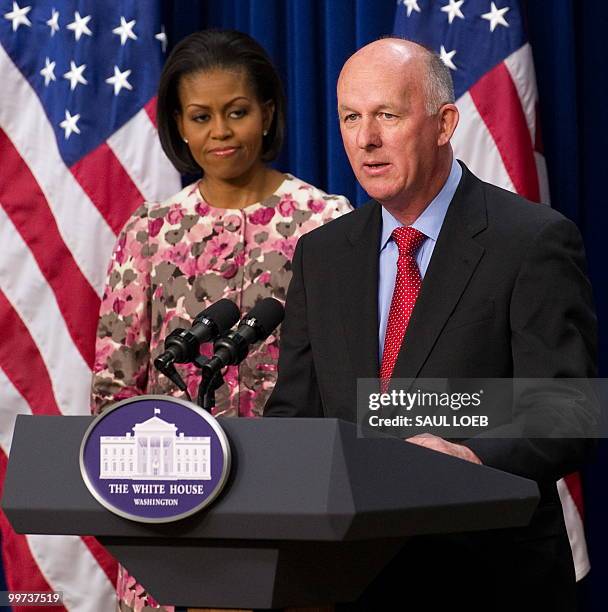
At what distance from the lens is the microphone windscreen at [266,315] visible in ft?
5.60

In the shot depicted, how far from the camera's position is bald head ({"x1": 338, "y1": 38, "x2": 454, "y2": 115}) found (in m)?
1.95

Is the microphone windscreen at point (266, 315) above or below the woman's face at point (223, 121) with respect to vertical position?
below

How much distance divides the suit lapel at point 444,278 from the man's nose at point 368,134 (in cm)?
17

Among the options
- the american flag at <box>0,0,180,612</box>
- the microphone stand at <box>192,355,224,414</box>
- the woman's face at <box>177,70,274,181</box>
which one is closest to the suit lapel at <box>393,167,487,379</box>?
the microphone stand at <box>192,355,224,414</box>

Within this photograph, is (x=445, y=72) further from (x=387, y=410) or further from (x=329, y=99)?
(x=329, y=99)

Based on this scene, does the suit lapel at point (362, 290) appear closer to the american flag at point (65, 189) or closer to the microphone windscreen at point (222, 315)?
the microphone windscreen at point (222, 315)

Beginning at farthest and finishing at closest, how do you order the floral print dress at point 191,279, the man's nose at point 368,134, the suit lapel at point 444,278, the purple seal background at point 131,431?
the floral print dress at point 191,279 → the man's nose at point 368,134 → the suit lapel at point 444,278 → the purple seal background at point 131,431

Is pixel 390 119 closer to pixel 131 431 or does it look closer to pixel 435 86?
pixel 435 86

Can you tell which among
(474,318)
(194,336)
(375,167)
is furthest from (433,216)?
(194,336)

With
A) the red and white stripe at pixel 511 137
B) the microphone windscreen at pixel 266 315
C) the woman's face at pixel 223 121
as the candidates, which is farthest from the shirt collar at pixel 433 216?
the red and white stripe at pixel 511 137

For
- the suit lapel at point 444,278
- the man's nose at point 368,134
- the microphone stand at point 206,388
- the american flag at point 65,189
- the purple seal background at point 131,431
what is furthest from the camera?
the american flag at point 65,189

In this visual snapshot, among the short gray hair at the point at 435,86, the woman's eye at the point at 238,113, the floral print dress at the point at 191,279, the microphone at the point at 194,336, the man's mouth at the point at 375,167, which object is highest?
the short gray hair at the point at 435,86

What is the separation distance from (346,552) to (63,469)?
35 centimetres

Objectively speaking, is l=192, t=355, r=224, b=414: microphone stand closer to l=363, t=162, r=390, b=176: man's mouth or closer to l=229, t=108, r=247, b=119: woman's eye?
l=363, t=162, r=390, b=176: man's mouth
